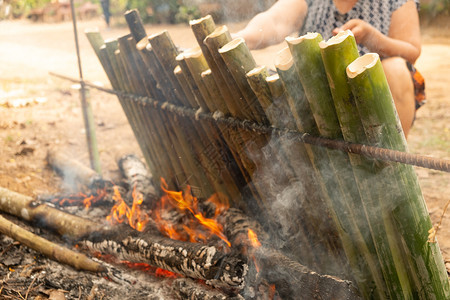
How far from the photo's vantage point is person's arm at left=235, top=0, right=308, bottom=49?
12.7 feet

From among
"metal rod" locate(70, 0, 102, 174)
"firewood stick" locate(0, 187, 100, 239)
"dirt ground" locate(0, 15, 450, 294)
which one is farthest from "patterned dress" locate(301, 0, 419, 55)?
"firewood stick" locate(0, 187, 100, 239)

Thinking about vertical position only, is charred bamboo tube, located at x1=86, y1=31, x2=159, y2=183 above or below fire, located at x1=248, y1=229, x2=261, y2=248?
above

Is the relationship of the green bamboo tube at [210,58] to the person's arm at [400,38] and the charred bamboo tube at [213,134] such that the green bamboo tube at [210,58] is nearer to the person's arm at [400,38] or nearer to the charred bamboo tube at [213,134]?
the charred bamboo tube at [213,134]

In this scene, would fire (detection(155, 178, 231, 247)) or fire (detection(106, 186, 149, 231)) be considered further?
fire (detection(106, 186, 149, 231))

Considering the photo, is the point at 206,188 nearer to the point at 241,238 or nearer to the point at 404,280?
the point at 241,238

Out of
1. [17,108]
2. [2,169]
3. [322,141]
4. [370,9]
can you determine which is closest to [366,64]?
[322,141]

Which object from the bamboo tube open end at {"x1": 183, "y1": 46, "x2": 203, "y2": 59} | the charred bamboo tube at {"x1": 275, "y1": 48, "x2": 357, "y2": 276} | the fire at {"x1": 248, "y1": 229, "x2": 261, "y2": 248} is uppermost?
the bamboo tube open end at {"x1": 183, "y1": 46, "x2": 203, "y2": 59}

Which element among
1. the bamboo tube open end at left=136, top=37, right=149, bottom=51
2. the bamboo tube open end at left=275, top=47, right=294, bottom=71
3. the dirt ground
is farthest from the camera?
the dirt ground

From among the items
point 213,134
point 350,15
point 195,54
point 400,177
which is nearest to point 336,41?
point 400,177

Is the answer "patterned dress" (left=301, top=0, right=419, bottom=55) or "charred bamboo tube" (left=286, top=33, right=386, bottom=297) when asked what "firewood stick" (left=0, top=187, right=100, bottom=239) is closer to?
"charred bamboo tube" (left=286, top=33, right=386, bottom=297)

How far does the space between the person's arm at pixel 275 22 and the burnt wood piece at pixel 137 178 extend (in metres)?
1.64

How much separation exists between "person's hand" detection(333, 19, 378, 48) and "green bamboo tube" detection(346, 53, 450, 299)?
3.41 ft

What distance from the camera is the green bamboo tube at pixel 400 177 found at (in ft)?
6.58

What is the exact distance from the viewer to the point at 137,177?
4.50 meters
